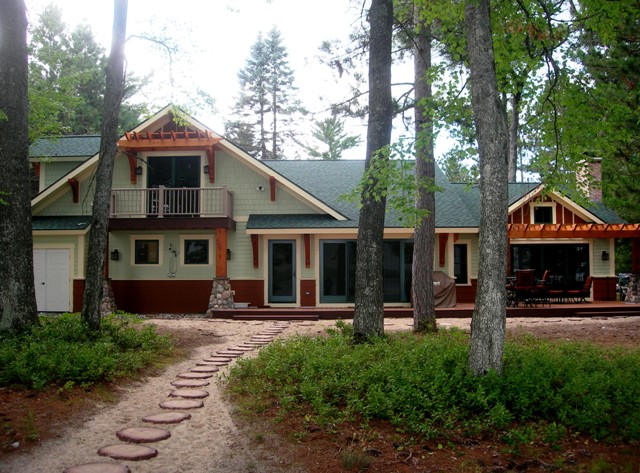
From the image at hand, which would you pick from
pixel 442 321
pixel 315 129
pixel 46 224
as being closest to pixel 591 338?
pixel 442 321

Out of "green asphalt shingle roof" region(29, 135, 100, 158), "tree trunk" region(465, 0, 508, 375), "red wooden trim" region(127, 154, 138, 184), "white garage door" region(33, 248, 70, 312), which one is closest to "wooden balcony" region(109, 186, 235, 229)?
"red wooden trim" region(127, 154, 138, 184)

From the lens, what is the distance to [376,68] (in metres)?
8.52

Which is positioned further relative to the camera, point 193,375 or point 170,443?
point 193,375

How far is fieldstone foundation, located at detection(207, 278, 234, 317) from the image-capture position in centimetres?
1630

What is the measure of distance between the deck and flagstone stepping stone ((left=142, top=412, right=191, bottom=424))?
976 centimetres

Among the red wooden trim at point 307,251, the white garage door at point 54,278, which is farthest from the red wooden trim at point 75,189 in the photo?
the red wooden trim at point 307,251

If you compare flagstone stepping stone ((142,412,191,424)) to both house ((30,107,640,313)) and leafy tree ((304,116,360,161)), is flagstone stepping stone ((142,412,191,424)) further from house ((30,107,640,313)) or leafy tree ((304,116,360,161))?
leafy tree ((304,116,360,161))

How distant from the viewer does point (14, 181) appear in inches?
324

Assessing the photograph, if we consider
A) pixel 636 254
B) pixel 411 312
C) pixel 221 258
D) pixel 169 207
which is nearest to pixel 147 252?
pixel 169 207

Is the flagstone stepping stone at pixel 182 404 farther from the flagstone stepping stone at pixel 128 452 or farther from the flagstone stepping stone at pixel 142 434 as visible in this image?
the flagstone stepping stone at pixel 128 452

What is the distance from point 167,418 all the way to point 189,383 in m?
1.55

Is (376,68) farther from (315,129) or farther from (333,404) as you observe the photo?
(315,129)

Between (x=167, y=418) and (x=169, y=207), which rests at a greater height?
(x=169, y=207)

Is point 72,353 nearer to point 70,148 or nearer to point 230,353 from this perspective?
point 230,353
